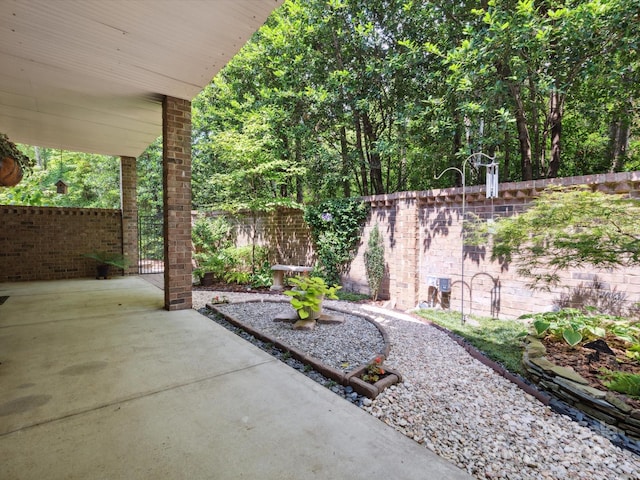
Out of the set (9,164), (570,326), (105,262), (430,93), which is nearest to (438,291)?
(570,326)

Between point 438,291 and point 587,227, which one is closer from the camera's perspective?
point 587,227

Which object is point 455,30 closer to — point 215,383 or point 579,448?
point 579,448

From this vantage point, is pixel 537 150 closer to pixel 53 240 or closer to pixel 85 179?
pixel 53 240

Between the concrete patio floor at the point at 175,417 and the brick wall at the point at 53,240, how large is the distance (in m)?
4.42

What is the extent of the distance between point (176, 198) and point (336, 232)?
319 centimetres

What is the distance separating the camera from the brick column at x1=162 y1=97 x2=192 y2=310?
398 centimetres

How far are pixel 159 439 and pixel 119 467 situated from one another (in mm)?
209

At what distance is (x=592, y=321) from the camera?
10.1 ft

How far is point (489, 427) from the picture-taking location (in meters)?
1.92

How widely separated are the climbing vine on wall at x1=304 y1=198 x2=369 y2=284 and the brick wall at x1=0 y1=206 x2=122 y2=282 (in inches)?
203

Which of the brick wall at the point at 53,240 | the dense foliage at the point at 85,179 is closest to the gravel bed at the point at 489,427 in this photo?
the brick wall at the point at 53,240

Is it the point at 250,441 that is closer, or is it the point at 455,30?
the point at 250,441

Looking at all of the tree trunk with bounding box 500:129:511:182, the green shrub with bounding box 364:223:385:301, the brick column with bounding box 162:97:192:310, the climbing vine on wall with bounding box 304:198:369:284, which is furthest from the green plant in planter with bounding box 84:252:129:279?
the tree trunk with bounding box 500:129:511:182

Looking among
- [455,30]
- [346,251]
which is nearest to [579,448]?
[346,251]
